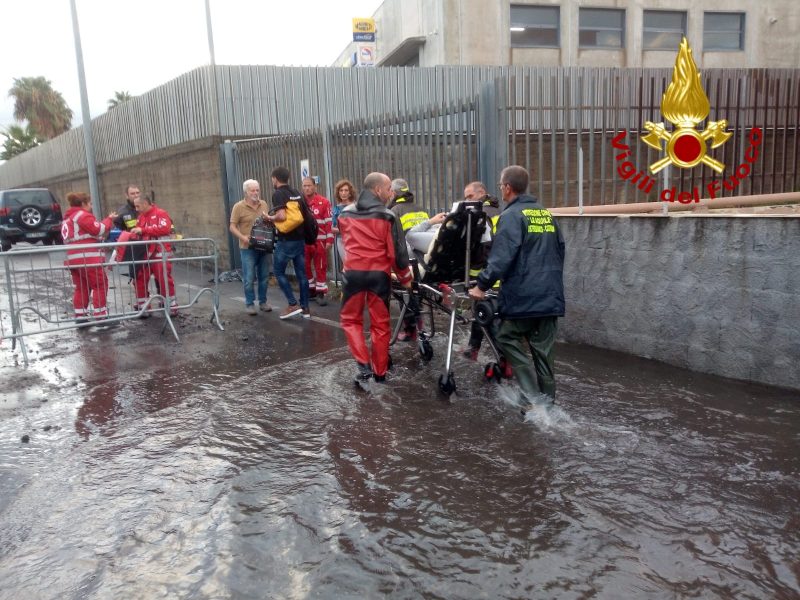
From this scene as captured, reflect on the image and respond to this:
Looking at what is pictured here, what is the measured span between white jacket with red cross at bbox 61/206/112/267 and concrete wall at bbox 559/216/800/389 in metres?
5.75

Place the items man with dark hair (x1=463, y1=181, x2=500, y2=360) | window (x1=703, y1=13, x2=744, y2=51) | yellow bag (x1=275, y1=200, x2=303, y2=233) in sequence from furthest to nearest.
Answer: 1. window (x1=703, y1=13, x2=744, y2=51)
2. yellow bag (x1=275, y1=200, x2=303, y2=233)
3. man with dark hair (x1=463, y1=181, x2=500, y2=360)

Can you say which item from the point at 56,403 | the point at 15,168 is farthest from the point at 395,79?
the point at 15,168

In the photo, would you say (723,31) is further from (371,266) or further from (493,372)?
(371,266)

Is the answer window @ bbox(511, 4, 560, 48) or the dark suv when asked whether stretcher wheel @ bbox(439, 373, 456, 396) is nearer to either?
window @ bbox(511, 4, 560, 48)

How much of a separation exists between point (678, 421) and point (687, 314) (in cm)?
149

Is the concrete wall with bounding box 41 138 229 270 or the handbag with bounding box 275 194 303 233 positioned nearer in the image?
the handbag with bounding box 275 194 303 233

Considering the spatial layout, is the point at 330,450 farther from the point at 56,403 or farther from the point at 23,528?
the point at 56,403

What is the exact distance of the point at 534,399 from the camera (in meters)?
5.02

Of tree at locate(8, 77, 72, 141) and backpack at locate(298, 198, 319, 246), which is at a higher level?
tree at locate(8, 77, 72, 141)

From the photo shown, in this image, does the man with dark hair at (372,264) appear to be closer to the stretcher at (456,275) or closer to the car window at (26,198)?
the stretcher at (456,275)

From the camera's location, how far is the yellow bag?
8586 mm

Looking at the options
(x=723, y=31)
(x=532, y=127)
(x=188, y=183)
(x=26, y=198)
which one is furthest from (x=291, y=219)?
(x=723, y=31)

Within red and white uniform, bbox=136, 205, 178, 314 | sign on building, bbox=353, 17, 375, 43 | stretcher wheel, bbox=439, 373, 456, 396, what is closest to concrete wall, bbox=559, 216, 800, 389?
stretcher wheel, bbox=439, 373, 456, 396

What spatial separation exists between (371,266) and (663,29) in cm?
2218
